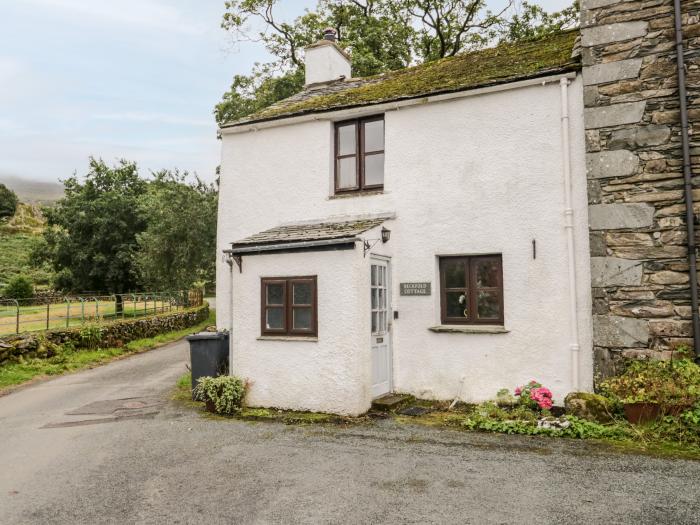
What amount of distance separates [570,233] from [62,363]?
44.5ft

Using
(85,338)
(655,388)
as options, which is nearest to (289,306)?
(655,388)

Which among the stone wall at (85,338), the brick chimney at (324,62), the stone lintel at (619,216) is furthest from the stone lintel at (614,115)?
the stone wall at (85,338)

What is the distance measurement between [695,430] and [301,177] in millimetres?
8007

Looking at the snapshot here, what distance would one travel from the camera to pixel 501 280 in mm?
9156

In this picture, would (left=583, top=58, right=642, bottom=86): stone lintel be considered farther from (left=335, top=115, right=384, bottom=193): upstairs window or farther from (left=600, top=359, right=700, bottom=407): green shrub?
(left=600, top=359, right=700, bottom=407): green shrub

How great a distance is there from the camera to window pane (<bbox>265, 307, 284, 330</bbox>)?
9.30 m

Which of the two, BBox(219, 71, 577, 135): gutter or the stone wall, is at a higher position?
BBox(219, 71, 577, 135): gutter

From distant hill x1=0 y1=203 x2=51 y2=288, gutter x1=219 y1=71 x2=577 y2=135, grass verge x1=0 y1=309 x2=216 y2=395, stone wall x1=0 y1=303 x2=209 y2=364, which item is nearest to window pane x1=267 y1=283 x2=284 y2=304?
gutter x1=219 y1=71 x2=577 y2=135

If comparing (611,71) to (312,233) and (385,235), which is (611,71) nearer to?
(385,235)

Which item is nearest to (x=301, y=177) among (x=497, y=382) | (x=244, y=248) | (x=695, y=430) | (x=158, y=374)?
(x=244, y=248)

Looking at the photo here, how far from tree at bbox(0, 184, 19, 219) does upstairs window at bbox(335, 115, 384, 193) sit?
7371cm

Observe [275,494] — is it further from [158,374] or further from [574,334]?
[158,374]

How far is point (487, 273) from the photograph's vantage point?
30.5ft

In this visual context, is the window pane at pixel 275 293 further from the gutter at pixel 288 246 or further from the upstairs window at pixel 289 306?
the gutter at pixel 288 246
